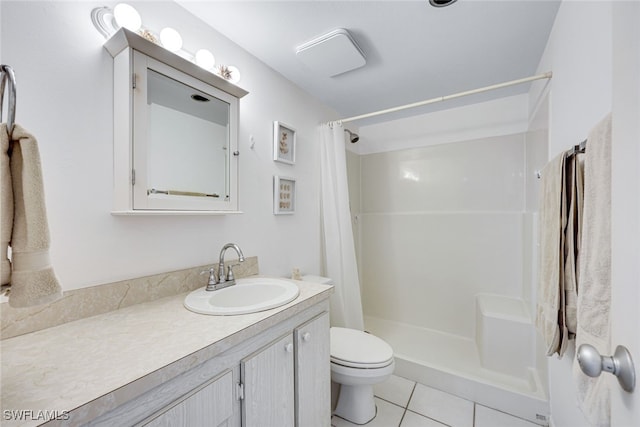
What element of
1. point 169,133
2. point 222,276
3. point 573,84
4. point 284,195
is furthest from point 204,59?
point 573,84

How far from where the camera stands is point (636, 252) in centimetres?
38

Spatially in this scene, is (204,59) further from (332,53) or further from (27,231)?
(27,231)

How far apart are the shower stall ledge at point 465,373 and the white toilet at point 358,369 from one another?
52 cm

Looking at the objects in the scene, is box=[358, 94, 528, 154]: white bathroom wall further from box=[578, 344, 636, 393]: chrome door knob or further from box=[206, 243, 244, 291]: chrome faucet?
box=[578, 344, 636, 393]: chrome door knob

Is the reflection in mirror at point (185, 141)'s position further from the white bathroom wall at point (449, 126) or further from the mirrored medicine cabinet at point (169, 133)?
the white bathroom wall at point (449, 126)

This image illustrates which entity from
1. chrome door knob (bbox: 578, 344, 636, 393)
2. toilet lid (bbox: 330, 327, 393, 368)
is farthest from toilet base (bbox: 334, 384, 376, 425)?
chrome door knob (bbox: 578, 344, 636, 393)

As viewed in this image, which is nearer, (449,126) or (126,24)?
(126,24)

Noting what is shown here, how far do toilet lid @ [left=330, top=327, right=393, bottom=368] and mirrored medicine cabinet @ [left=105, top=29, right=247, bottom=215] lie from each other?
107cm

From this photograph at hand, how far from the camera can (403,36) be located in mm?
1459

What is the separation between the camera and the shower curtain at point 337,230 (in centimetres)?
209

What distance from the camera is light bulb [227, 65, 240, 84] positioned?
1.42 metres

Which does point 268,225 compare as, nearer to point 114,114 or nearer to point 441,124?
point 114,114

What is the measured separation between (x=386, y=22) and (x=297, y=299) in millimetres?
1467

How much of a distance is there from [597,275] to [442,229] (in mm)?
1898
